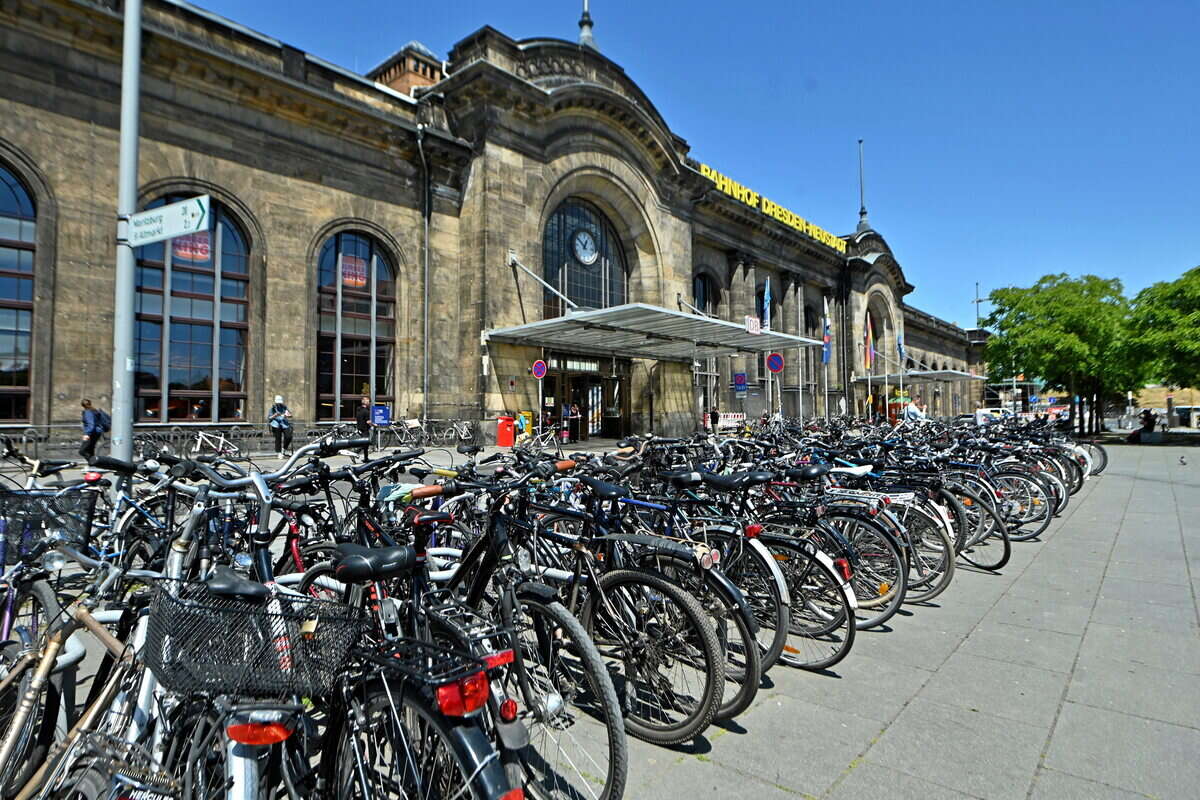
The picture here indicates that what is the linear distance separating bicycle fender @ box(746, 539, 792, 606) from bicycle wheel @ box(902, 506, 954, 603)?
1802 millimetres

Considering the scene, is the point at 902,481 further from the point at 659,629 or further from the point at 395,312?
the point at 395,312

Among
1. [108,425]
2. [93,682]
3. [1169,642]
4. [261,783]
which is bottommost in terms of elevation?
[1169,642]

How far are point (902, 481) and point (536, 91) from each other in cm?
1700

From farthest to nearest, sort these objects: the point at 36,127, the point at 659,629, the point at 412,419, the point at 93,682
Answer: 1. the point at 412,419
2. the point at 36,127
3. the point at 659,629
4. the point at 93,682

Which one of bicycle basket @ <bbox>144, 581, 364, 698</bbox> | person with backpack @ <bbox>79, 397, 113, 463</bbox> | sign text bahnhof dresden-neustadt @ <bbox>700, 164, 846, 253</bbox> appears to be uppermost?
sign text bahnhof dresden-neustadt @ <bbox>700, 164, 846, 253</bbox>

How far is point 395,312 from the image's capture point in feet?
59.9

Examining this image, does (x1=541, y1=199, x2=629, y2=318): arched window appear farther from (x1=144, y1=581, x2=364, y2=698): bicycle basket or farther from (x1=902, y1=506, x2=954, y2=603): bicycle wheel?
(x1=144, y1=581, x2=364, y2=698): bicycle basket

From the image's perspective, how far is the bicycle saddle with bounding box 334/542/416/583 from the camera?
79.7 inches

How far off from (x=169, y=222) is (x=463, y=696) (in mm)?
6394

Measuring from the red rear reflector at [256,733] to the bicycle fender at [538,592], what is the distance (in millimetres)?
1067

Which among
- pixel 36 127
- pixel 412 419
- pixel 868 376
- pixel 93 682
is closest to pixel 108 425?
pixel 36 127

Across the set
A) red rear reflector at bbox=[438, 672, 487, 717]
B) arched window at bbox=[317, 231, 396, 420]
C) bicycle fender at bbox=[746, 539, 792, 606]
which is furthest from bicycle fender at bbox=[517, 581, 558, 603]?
arched window at bbox=[317, 231, 396, 420]

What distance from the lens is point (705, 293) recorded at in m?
30.6

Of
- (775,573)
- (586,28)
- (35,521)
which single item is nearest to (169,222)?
(35,521)
